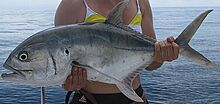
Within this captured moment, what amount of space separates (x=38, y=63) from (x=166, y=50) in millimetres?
971

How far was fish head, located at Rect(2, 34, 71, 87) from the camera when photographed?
251 centimetres

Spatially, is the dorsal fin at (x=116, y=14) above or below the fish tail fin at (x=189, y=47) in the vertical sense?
above

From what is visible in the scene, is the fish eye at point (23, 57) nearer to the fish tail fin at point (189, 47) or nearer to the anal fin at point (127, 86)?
the anal fin at point (127, 86)

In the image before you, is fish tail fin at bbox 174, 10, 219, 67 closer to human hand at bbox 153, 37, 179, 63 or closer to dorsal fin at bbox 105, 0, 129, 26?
human hand at bbox 153, 37, 179, 63

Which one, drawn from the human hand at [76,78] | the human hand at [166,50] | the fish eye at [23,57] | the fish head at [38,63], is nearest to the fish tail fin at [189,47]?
the human hand at [166,50]

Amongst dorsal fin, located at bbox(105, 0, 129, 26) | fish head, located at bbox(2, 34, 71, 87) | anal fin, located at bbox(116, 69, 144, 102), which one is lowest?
anal fin, located at bbox(116, 69, 144, 102)

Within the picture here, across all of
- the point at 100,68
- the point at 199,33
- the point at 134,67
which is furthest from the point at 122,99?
the point at 199,33

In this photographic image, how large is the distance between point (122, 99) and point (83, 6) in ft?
2.81

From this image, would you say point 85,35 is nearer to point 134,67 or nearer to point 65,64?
point 65,64

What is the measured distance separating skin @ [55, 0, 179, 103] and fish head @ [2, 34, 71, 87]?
13 cm

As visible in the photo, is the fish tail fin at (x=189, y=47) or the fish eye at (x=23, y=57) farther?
the fish tail fin at (x=189, y=47)

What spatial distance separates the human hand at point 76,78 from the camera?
103 inches

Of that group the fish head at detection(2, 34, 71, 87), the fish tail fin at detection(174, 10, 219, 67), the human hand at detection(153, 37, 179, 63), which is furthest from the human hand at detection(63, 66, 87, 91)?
the fish tail fin at detection(174, 10, 219, 67)

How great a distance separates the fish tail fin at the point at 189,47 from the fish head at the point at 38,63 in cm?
91
